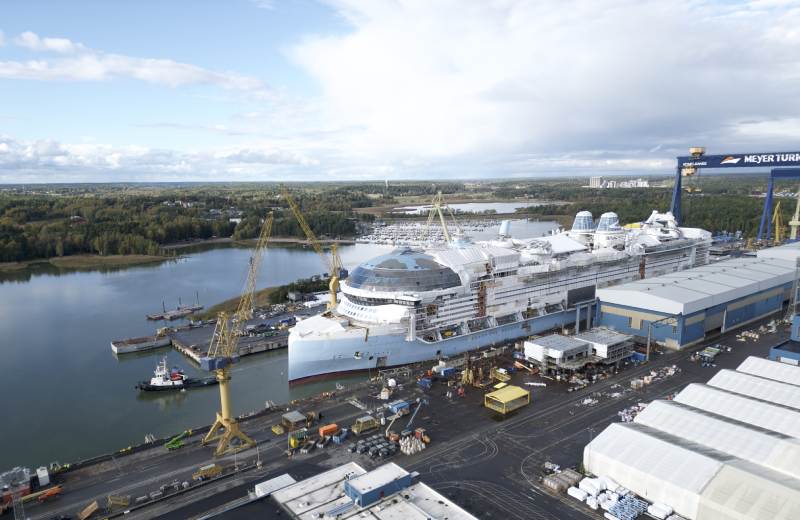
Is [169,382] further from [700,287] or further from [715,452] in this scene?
[700,287]

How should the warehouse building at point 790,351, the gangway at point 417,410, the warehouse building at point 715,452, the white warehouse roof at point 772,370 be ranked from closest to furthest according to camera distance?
1. the warehouse building at point 715,452
2. the gangway at point 417,410
3. the white warehouse roof at point 772,370
4. the warehouse building at point 790,351

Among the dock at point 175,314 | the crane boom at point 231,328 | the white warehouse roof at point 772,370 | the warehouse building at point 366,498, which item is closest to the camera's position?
the warehouse building at point 366,498

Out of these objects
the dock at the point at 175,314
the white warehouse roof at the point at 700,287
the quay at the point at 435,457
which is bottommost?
the dock at the point at 175,314

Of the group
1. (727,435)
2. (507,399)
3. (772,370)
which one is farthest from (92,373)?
(772,370)

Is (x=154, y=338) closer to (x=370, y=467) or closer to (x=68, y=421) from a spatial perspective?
(x=68, y=421)

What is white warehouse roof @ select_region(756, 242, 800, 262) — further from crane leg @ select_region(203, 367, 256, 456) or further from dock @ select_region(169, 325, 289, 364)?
crane leg @ select_region(203, 367, 256, 456)

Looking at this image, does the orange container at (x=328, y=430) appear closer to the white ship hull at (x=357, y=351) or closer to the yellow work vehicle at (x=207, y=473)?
the yellow work vehicle at (x=207, y=473)

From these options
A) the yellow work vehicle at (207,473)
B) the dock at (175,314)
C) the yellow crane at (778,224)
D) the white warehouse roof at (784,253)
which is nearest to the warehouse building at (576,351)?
the yellow work vehicle at (207,473)
